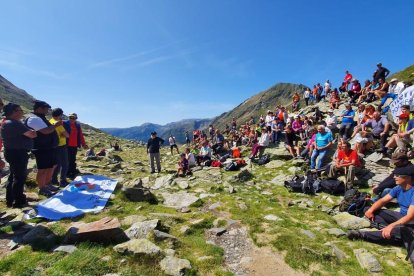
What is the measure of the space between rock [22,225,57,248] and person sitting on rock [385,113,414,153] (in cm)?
1403

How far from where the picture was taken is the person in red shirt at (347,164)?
12188 mm

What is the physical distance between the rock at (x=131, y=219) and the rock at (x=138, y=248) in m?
1.68

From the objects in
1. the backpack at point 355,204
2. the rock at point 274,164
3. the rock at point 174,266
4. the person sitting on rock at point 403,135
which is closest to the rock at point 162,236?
the rock at point 174,266

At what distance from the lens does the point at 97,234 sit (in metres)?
6.42

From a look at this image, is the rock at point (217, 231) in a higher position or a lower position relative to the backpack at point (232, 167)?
lower

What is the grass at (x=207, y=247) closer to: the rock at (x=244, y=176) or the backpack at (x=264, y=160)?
the rock at (x=244, y=176)

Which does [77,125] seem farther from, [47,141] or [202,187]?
[202,187]

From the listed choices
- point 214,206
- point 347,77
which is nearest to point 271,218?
point 214,206

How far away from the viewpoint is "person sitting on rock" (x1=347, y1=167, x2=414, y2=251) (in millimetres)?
6906

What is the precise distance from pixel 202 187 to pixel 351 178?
22.4 ft

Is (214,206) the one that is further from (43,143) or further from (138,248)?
(43,143)

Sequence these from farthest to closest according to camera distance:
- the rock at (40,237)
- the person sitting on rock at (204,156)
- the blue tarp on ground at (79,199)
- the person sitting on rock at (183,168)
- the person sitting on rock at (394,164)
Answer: the person sitting on rock at (204,156) < the person sitting on rock at (183,168) < the person sitting on rock at (394,164) < the blue tarp on ground at (79,199) < the rock at (40,237)

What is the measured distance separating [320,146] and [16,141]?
1383 centimetres

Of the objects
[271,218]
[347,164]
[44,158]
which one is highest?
[44,158]
